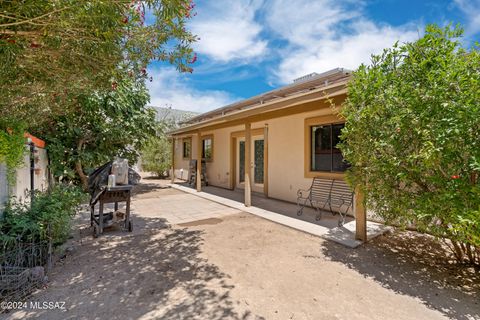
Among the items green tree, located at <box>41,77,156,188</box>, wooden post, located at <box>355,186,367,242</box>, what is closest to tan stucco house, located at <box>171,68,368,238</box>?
wooden post, located at <box>355,186,367,242</box>

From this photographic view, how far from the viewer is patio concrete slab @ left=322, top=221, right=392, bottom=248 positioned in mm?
4020

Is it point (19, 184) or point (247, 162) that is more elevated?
point (247, 162)

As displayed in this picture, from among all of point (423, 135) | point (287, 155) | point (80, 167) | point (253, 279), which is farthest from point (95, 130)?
point (423, 135)

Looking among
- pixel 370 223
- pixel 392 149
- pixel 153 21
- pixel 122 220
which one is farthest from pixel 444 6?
pixel 122 220

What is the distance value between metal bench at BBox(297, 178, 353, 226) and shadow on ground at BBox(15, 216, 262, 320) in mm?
3289

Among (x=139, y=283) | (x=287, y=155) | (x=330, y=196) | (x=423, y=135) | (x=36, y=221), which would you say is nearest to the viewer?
(x=423, y=135)

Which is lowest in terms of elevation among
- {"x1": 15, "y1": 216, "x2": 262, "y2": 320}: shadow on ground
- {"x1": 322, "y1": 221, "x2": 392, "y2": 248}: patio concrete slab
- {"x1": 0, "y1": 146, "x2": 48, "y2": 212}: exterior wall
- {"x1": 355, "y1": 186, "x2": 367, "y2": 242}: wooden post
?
{"x1": 15, "y1": 216, "x2": 262, "y2": 320}: shadow on ground

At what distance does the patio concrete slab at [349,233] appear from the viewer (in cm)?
402

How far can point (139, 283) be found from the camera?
279 centimetres

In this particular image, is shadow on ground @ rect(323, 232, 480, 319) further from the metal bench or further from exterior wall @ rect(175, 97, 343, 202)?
exterior wall @ rect(175, 97, 343, 202)

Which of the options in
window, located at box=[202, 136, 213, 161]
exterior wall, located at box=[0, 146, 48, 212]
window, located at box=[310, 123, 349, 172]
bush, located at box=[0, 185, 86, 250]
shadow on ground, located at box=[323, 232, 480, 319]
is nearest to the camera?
shadow on ground, located at box=[323, 232, 480, 319]

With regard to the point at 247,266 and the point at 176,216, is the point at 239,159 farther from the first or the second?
the point at 247,266

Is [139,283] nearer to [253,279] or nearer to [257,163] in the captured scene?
[253,279]

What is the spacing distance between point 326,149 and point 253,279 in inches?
175
